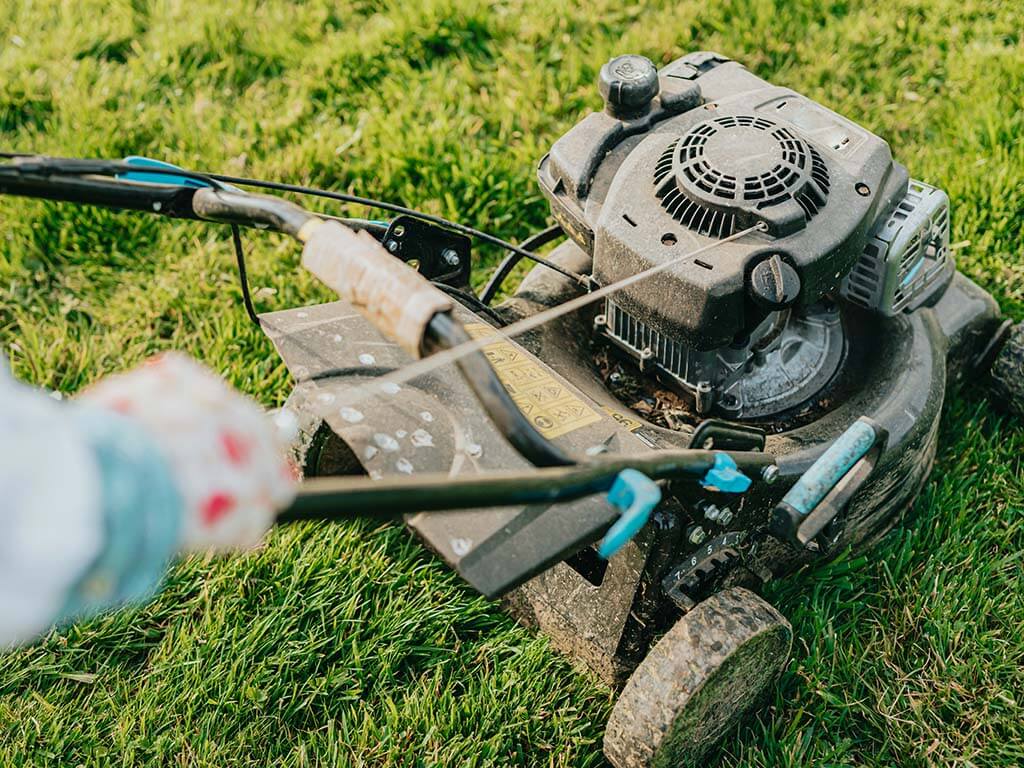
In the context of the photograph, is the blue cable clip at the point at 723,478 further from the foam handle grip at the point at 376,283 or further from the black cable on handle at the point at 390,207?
the black cable on handle at the point at 390,207

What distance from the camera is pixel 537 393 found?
5.68ft

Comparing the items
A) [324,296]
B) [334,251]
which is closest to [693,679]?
[334,251]

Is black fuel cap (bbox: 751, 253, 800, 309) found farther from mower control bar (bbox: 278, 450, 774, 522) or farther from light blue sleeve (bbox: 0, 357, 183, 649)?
light blue sleeve (bbox: 0, 357, 183, 649)

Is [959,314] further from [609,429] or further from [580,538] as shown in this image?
[580,538]

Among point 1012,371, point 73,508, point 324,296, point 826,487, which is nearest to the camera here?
point 73,508

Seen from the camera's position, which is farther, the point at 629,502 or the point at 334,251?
the point at 334,251

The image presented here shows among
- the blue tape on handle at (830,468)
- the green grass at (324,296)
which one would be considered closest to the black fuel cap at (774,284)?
the blue tape on handle at (830,468)

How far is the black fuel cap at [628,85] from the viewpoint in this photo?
190 centimetres

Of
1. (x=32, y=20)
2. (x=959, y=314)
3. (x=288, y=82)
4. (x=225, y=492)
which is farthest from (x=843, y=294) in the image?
(x=32, y=20)

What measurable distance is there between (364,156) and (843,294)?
1.54 m

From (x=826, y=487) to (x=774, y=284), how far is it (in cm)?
33

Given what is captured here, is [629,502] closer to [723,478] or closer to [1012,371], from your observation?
[723,478]

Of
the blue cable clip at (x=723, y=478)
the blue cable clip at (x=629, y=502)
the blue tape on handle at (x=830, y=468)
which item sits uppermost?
the blue cable clip at (x=629, y=502)

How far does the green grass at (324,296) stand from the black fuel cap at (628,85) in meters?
0.93
